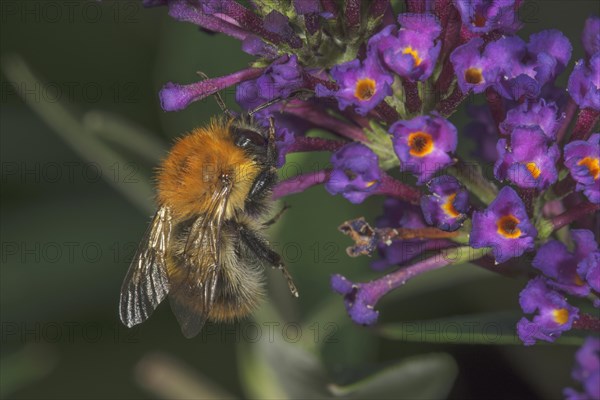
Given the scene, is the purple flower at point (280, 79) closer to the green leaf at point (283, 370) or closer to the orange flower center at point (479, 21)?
the orange flower center at point (479, 21)

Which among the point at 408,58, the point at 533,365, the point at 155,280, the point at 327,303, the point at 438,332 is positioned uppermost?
the point at 408,58

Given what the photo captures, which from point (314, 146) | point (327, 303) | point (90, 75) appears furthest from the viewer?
point (90, 75)

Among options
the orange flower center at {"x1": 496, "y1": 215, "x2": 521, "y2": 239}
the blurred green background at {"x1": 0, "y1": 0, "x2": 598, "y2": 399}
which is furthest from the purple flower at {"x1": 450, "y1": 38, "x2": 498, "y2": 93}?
the blurred green background at {"x1": 0, "y1": 0, "x2": 598, "y2": 399}

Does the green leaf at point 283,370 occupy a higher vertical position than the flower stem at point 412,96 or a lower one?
lower

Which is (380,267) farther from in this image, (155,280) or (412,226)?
(155,280)

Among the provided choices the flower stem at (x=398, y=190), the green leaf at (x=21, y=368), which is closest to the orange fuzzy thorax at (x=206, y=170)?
the flower stem at (x=398, y=190)

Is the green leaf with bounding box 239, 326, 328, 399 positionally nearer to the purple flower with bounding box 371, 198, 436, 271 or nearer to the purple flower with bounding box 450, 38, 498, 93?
the purple flower with bounding box 371, 198, 436, 271

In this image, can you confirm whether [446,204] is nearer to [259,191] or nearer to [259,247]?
[259,191]

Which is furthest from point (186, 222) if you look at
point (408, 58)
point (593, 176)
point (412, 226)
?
point (593, 176)
